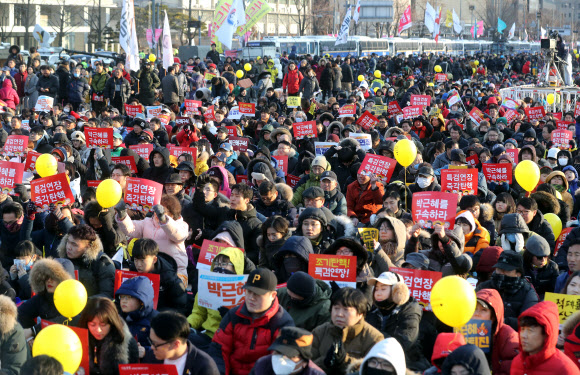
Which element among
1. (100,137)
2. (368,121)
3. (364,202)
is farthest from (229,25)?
(364,202)

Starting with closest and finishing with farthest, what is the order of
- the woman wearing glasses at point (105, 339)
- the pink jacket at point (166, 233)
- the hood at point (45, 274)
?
1. the woman wearing glasses at point (105, 339)
2. the hood at point (45, 274)
3. the pink jacket at point (166, 233)

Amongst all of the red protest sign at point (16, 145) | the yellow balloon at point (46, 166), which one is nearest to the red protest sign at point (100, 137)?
the red protest sign at point (16, 145)

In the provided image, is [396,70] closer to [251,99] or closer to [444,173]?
[251,99]

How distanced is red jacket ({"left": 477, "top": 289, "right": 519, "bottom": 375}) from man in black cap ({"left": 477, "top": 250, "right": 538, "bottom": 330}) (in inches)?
24.7

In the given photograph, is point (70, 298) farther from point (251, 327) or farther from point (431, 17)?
point (431, 17)

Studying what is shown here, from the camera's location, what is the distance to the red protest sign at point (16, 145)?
451 inches

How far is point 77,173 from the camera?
10195 millimetres

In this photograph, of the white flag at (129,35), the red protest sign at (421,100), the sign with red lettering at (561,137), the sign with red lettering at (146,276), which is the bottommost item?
the sign with red lettering at (146,276)

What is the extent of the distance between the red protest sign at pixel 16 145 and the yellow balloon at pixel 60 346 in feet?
24.8

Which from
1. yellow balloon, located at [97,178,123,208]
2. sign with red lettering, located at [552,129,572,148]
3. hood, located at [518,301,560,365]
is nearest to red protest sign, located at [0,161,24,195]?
yellow balloon, located at [97,178,123,208]

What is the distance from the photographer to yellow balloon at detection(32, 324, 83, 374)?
4.26m

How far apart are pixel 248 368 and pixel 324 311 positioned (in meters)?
0.72

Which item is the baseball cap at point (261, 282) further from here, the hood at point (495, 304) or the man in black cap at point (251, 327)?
the hood at point (495, 304)

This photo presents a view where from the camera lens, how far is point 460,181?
8.95m
